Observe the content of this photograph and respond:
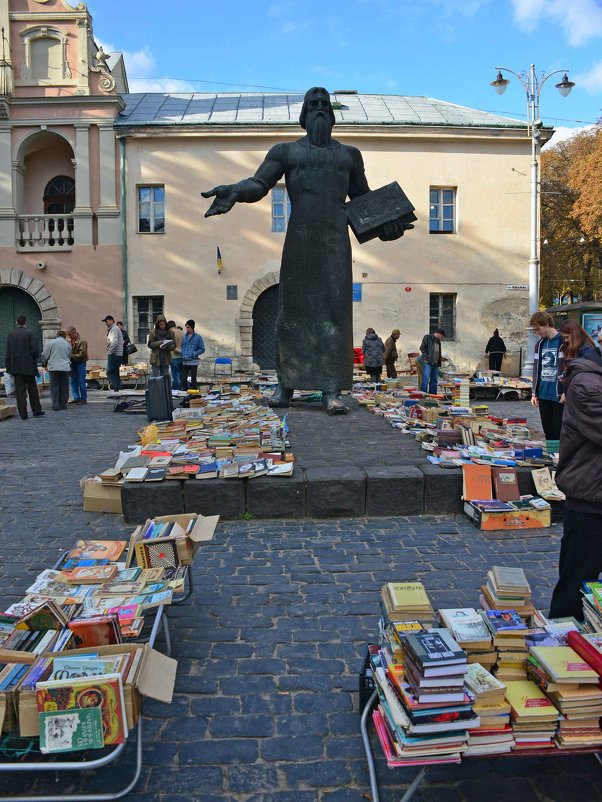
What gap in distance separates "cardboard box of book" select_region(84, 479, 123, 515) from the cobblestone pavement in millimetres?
121

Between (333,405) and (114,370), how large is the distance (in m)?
9.42

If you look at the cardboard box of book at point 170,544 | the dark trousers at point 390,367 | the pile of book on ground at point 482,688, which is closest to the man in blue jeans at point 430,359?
the dark trousers at point 390,367

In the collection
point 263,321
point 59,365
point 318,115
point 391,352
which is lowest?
point 59,365

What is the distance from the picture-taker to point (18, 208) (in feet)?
68.7

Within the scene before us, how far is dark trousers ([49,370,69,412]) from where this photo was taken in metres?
12.7

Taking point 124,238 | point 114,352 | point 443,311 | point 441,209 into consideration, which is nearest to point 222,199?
point 114,352

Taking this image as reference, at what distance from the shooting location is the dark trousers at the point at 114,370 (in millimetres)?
16172

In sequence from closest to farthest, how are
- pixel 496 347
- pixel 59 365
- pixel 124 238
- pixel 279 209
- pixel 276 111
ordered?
pixel 59 365 < pixel 496 347 < pixel 124 238 < pixel 279 209 < pixel 276 111

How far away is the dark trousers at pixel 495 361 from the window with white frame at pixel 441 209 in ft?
14.8

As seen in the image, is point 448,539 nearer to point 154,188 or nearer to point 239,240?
point 239,240

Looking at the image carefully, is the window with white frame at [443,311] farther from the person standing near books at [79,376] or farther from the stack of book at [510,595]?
the stack of book at [510,595]

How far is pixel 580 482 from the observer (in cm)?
318

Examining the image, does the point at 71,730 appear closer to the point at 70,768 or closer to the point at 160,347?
the point at 70,768

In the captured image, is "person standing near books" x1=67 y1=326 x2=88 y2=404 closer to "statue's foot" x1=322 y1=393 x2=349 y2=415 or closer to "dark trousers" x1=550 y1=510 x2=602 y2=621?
"statue's foot" x1=322 y1=393 x2=349 y2=415
